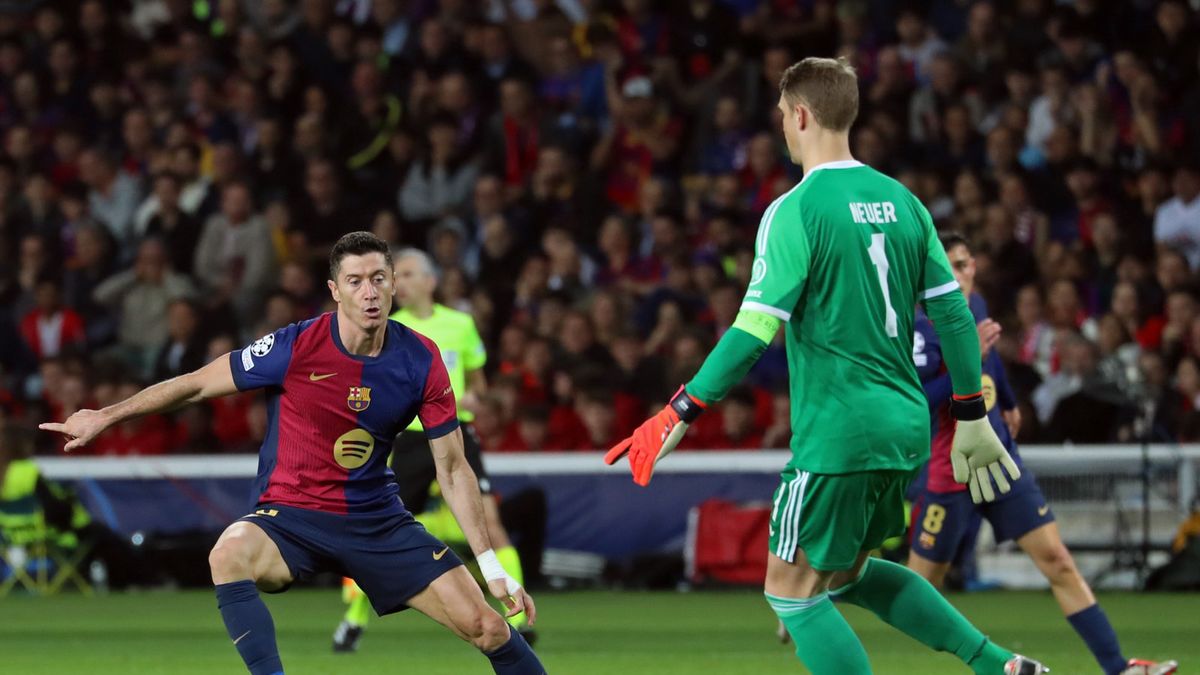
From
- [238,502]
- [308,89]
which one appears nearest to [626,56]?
[308,89]

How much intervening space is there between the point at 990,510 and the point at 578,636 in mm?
3570

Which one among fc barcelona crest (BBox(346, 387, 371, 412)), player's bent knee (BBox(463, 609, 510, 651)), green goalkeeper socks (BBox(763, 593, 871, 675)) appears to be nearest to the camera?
green goalkeeper socks (BBox(763, 593, 871, 675))

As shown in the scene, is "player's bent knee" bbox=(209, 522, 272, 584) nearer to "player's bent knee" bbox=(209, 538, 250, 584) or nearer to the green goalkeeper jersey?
"player's bent knee" bbox=(209, 538, 250, 584)

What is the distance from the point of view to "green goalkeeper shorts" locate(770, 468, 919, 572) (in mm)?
5715

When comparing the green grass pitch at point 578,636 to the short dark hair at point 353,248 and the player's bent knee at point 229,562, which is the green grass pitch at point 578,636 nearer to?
the player's bent knee at point 229,562

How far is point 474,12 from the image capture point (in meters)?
19.7

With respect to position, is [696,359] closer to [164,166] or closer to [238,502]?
[238,502]

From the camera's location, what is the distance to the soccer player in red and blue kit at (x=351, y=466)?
6.57 meters

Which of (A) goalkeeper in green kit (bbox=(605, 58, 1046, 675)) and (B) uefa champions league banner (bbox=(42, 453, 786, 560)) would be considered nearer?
(A) goalkeeper in green kit (bbox=(605, 58, 1046, 675))

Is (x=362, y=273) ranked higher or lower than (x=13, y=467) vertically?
higher

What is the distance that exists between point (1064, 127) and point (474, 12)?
646 cm

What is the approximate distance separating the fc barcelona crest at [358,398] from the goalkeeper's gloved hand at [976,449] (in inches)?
80.6

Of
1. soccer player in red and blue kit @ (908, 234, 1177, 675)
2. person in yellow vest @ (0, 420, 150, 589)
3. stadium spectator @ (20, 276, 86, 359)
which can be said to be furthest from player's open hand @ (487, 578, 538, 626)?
stadium spectator @ (20, 276, 86, 359)

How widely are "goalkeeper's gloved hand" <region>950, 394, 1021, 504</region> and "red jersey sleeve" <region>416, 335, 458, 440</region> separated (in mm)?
1783
